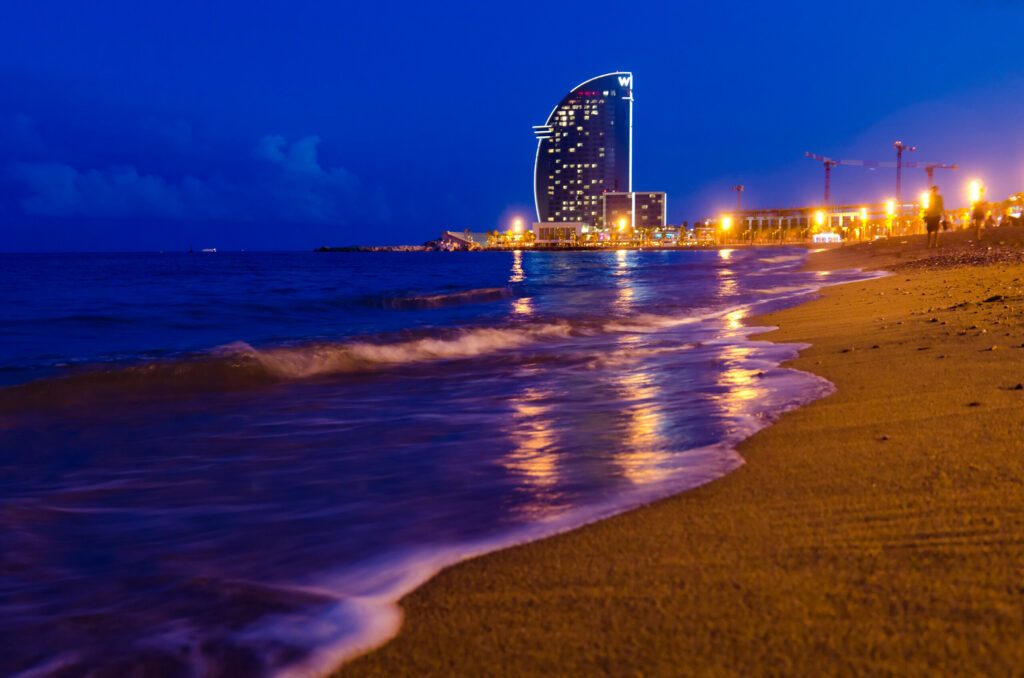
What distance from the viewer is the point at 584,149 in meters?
168

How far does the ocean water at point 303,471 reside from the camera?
227cm

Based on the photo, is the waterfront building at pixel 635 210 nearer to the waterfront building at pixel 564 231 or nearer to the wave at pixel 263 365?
the waterfront building at pixel 564 231

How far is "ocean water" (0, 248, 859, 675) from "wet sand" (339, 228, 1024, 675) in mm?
233

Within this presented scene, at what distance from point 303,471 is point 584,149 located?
170156 mm

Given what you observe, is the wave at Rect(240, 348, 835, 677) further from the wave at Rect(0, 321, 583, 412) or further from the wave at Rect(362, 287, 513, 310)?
the wave at Rect(362, 287, 513, 310)

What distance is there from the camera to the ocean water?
7.43 feet

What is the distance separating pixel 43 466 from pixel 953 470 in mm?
4899

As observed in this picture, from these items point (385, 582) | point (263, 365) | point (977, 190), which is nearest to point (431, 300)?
point (263, 365)

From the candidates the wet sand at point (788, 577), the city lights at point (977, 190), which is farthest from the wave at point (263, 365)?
the city lights at point (977, 190)

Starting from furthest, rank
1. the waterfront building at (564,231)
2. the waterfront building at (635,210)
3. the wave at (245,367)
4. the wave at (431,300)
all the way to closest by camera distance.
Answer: the waterfront building at (635,210) → the waterfront building at (564,231) → the wave at (431,300) → the wave at (245,367)

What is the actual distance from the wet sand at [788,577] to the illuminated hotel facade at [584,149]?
16863 centimetres

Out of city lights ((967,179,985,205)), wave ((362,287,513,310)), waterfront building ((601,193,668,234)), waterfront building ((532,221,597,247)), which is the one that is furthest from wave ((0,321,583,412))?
waterfront building ((601,193,668,234))

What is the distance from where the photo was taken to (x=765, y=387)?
5.22 m

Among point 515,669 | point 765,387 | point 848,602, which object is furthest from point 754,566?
point 765,387
